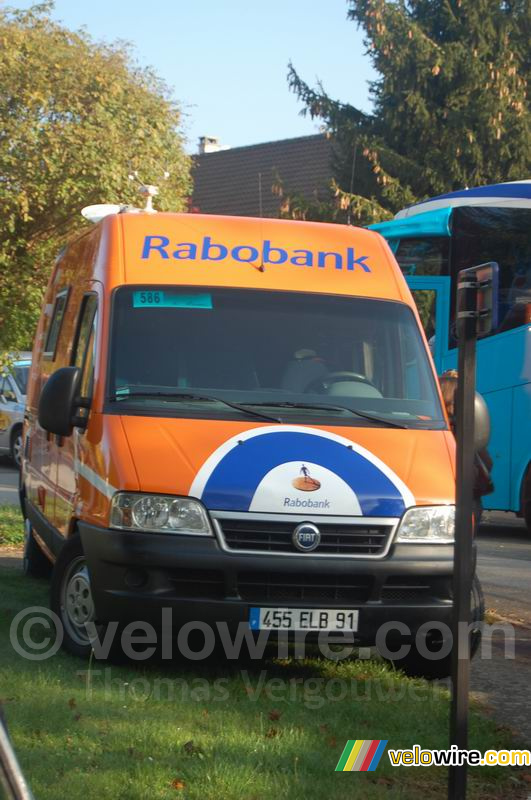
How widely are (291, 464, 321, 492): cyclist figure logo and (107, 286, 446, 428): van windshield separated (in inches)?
20.7

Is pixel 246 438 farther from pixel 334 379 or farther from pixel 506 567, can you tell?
pixel 506 567

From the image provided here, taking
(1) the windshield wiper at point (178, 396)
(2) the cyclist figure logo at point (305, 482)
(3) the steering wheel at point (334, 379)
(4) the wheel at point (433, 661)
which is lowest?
(4) the wheel at point (433, 661)

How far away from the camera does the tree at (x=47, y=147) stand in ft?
39.0

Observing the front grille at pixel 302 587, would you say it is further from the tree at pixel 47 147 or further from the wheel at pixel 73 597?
the tree at pixel 47 147

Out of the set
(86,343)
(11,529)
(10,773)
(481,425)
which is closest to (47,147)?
(11,529)

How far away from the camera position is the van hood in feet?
22.0

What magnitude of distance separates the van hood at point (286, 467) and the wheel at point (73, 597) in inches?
32.0

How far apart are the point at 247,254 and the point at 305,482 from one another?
1.86 metres

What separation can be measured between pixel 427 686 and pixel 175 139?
53.8 feet

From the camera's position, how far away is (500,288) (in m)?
16.5

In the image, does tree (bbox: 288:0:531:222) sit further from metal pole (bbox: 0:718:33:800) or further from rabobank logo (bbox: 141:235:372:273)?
metal pole (bbox: 0:718:33:800)

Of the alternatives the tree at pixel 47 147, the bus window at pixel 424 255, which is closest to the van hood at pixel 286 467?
the tree at pixel 47 147

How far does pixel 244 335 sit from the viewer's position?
25.4 ft

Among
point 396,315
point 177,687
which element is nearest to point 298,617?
point 177,687
